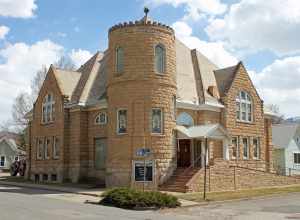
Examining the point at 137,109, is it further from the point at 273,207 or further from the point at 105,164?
the point at 273,207

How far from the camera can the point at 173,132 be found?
33.9 meters

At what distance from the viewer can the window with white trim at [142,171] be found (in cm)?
3216

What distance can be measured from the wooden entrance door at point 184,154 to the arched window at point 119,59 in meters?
6.90

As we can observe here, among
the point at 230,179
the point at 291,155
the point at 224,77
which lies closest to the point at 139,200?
the point at 230,179

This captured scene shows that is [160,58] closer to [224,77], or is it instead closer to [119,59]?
[119,59]

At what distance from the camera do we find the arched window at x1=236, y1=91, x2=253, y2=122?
40.8 m

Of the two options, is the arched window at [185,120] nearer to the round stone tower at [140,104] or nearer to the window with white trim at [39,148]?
the round stone tower at [140,104]

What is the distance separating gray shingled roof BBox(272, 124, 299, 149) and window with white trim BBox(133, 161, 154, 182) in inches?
1272

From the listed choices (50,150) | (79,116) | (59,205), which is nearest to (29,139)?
(50,150)

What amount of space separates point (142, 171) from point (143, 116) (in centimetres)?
352

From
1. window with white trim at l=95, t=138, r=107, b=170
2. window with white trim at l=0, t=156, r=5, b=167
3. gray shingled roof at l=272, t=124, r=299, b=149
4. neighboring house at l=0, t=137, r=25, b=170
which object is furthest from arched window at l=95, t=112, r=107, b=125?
window with white trim at l=0, t=156, r=5, b=167

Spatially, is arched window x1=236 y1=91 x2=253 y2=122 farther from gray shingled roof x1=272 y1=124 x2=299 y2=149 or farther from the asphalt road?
gray shingled roof x1=272 y1=124 x2=299 y2=149

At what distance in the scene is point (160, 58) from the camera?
33.6 metres

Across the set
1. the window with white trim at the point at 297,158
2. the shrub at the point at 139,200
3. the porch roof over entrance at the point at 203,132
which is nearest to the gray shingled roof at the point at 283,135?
the window with white trim at the point at 297,158
